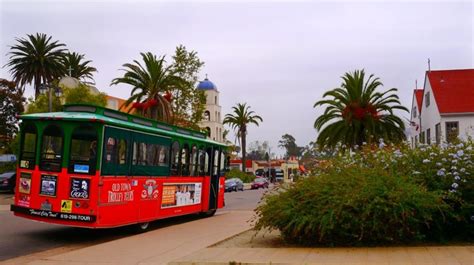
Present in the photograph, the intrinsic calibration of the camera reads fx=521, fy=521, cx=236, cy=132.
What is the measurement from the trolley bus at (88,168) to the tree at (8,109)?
46789mm

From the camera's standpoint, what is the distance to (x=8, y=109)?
56.9 m

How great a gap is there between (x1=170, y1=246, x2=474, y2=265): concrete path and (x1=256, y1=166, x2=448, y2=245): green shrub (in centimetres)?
36

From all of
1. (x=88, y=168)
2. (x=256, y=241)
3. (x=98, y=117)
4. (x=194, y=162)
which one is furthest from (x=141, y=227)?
(x=256, y=241)

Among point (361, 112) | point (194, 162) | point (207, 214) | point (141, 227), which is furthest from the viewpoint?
point (361, 112)

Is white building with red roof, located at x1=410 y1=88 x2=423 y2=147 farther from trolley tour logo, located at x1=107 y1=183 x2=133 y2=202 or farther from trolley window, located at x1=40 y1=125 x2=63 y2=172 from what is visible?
trolley window, located at x1=40 y1=125 x2=63 y2=172

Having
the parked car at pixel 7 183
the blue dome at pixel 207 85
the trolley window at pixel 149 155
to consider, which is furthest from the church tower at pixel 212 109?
the trolley window at pixel 149 155

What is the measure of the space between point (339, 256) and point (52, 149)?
728 cm

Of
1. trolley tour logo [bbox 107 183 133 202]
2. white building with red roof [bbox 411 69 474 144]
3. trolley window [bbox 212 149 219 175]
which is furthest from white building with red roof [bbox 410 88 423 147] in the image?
trolley tour logo [bbox 107 183 133 202]

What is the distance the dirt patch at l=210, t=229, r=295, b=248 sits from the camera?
10.8 meters

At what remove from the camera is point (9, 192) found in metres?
32.1

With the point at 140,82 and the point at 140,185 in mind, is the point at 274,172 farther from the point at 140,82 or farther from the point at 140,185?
the point at 140,185

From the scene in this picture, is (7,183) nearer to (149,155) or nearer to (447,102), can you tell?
(149,155)

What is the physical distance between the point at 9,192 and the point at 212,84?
54.5 meters

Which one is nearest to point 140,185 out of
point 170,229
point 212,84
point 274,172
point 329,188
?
point 170,229
